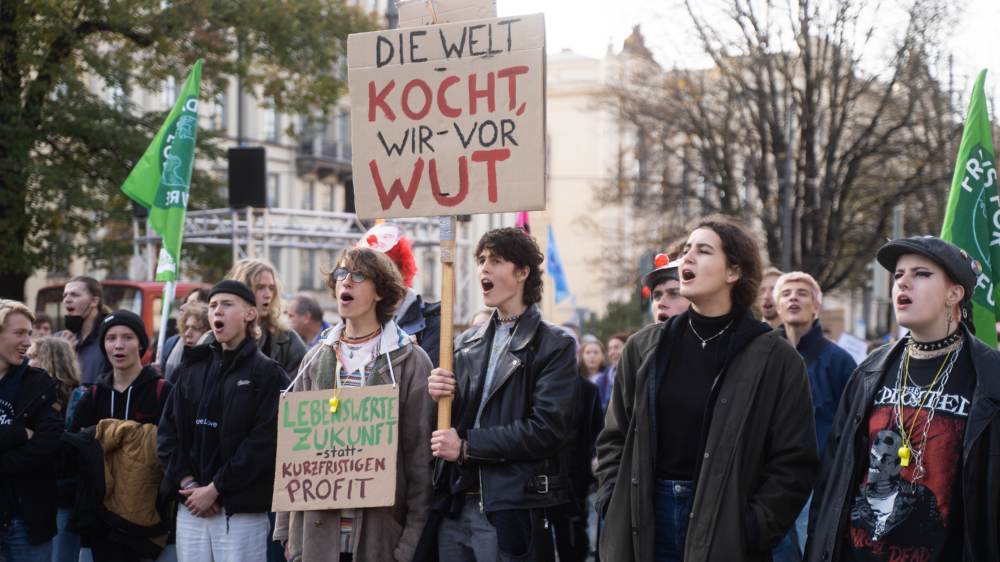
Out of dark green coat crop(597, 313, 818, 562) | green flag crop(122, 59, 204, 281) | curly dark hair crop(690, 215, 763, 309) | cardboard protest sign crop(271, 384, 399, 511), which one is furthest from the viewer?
A: green flag crop(122, 59, 204, 281)

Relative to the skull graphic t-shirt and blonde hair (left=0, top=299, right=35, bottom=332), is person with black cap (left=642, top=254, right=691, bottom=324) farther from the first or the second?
blonde hair (left=0, top=299, right=35, bottom=332)

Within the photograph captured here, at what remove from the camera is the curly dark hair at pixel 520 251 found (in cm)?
591

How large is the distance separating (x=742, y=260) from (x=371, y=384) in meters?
1.79

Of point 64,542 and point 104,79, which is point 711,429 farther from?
point 104,79

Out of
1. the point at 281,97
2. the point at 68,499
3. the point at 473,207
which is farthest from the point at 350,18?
the point at 473,207

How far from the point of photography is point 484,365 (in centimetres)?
584

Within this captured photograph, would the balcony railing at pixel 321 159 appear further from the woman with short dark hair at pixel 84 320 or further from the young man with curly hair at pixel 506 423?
the young man with curly hair at pixel 506 423

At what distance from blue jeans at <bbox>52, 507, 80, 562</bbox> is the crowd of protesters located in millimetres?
13

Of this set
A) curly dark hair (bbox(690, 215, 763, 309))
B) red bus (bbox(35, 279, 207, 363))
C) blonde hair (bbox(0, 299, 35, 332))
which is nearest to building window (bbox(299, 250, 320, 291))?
red bus (bbox(35, 279, 207, 363))

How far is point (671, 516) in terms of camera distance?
16.1 ft

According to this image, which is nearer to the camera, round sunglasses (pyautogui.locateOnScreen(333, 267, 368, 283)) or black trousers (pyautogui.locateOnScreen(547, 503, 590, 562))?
round sunglasses (pyautogui.locateOnScreen(333, 267, 368, 283))

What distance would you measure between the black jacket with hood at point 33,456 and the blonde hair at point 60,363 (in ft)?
2.09

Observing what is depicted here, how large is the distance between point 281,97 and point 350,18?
5.63 feet

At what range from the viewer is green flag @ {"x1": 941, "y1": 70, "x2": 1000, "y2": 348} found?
6.96 meters
